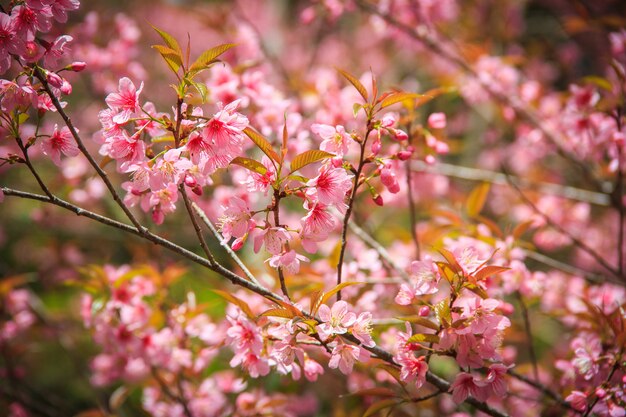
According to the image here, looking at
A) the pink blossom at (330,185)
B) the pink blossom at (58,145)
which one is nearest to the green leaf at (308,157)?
the pink blossom at (330,185)

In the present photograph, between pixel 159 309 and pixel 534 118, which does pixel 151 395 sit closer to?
pixel 159 309

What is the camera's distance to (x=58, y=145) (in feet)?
3.68

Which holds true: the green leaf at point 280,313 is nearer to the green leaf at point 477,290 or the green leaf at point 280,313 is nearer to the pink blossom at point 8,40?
the green leaf at point 477,290

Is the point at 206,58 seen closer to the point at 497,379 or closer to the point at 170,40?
the point at 170,40

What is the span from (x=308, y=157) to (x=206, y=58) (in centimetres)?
31

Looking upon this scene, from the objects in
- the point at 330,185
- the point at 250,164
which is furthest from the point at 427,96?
the point at 250,164

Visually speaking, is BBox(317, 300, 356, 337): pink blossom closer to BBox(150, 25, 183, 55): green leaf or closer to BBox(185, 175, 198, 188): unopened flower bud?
BBox(185, 175, 198, 188): unopened flower bud

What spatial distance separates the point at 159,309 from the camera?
1750 millimetres

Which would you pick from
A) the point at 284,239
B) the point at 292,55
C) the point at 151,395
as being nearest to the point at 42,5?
the point at 284,239

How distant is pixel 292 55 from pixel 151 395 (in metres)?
4.86

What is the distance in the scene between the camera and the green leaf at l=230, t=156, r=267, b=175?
3.31ft

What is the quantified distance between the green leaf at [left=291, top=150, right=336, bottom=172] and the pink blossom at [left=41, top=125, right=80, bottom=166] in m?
0.55

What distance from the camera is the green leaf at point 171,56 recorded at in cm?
98

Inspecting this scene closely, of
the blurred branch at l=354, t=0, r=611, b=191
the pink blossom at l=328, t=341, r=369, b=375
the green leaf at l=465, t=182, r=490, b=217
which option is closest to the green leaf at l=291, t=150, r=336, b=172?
the pink blossom at l=328, t=341, r=369, b=375
